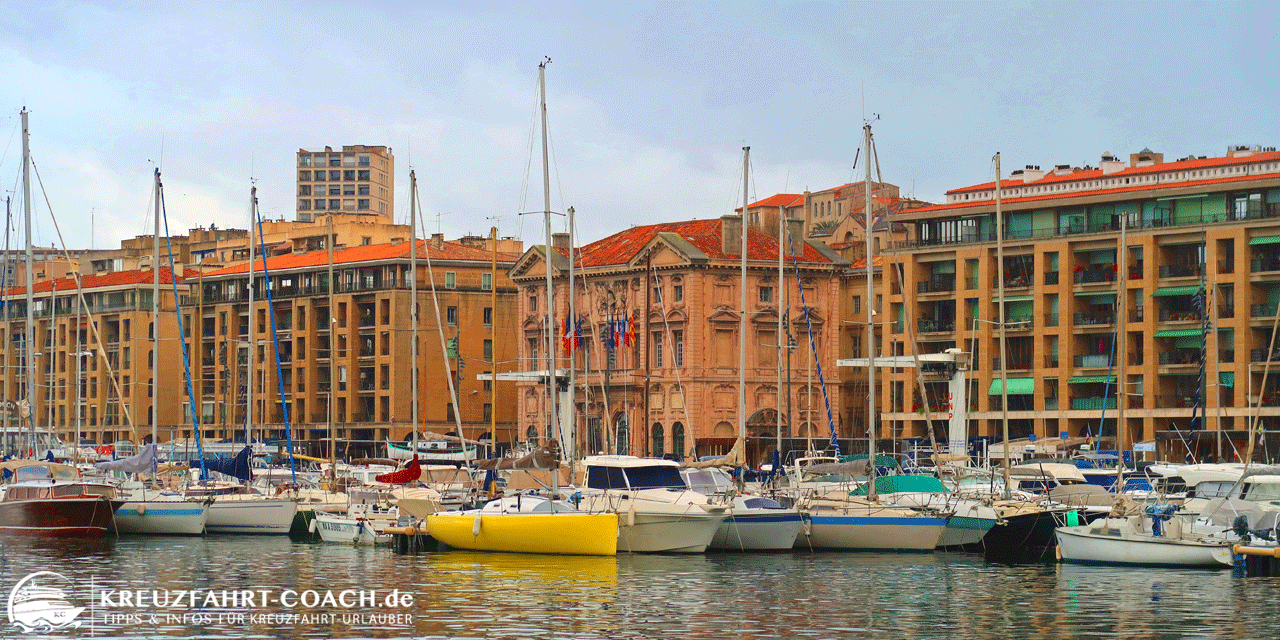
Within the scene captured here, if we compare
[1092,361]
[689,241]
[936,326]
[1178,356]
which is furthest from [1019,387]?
[689,241]

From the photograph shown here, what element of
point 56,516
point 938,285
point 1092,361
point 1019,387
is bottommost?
point 56,516

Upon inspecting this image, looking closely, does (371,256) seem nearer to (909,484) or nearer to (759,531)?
(909,484)

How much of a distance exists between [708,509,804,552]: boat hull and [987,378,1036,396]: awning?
56260 millimetres

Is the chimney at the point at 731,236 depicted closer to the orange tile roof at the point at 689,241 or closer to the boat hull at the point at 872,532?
the orange tile roof at the point at 689,241

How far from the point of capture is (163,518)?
198 ft

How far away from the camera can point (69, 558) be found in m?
49.1

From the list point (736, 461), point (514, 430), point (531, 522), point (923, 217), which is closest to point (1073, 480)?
→ point (736, 461)

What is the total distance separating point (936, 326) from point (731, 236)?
14.1m

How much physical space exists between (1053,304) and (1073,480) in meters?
39.8

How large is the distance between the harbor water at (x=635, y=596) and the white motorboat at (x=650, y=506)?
0.83 meters

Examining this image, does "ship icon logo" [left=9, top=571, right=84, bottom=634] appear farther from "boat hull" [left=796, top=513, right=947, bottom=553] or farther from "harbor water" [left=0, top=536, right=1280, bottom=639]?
"boat hull" [left=796, top=513, right=947, bottom=553]

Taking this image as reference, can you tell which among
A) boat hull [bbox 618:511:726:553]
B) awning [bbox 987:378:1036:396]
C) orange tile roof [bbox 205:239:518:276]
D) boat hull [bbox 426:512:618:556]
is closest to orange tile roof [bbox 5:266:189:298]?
orange tile roof [bbox 205:239:518:276]

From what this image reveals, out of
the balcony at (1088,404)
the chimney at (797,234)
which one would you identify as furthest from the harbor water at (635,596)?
the chimney at (797,234)

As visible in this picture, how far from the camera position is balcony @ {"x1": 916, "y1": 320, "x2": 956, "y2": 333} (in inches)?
4299
